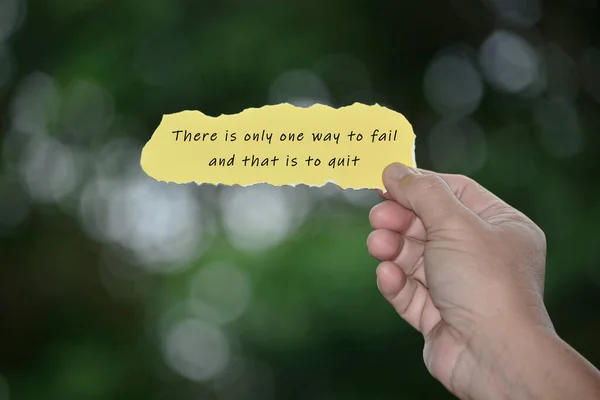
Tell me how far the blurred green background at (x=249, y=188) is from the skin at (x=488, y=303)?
2.57 ft

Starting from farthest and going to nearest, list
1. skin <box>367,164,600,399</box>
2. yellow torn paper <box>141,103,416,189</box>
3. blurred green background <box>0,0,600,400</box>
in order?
blurred green background <box>0,0,600,400</box> → yellow torn paper <box>141,103,416,189</box> → skin <box>367,164,600,399</box>

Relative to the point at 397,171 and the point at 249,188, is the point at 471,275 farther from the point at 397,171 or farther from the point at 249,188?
the point at 249,188

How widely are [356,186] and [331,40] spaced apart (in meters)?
1.00

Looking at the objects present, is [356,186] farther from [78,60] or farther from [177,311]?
[78,60]

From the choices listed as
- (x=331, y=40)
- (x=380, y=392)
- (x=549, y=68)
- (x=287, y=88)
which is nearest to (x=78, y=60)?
(x=287, y=88)

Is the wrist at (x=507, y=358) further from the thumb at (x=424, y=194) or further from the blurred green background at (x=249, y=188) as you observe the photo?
the blurred green background at (x=249, y=188)

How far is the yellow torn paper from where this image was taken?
668 millimetres

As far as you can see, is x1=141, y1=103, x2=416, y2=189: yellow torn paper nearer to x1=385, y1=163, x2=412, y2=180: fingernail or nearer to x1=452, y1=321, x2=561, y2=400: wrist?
x1=385, y1=163, x2=412, y2=180: fingernail

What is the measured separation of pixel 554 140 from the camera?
162 centimetres

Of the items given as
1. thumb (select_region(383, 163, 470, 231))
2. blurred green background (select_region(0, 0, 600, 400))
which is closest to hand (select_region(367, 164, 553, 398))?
thumb (select_region(383, 163, 470, 231))

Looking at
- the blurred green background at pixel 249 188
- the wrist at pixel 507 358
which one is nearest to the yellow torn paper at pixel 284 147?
the wrist at pixel 507 358

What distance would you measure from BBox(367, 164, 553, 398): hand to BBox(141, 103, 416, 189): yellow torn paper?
0.09 feet

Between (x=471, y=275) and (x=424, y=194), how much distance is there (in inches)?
3.5

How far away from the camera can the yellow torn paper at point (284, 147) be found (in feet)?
2.19
